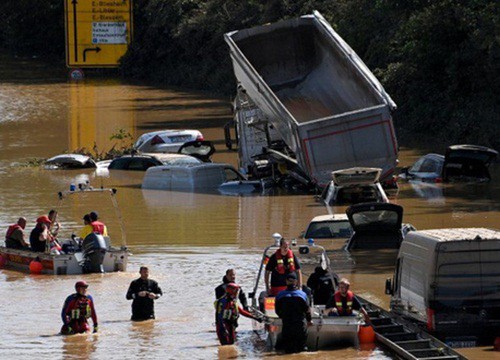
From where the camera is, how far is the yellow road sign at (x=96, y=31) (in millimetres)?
62000

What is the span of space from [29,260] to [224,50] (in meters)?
46.5

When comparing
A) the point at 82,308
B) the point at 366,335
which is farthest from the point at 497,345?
the point at 82,308

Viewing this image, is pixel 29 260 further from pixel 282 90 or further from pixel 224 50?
pixel 224 50

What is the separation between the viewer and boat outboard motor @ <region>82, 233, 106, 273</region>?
26250 millimetres

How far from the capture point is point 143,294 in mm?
21656

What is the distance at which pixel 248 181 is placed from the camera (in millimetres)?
40000

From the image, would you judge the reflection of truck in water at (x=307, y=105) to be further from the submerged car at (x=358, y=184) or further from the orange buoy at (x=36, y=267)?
the orange buoy at (x=36, y=267)

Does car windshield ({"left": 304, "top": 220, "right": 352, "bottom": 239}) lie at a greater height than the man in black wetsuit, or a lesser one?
greater

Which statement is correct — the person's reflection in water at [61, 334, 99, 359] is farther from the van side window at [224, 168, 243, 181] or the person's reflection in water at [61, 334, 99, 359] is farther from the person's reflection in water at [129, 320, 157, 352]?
the van side window at [224, 168, 243, 181]

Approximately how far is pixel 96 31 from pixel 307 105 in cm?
2161

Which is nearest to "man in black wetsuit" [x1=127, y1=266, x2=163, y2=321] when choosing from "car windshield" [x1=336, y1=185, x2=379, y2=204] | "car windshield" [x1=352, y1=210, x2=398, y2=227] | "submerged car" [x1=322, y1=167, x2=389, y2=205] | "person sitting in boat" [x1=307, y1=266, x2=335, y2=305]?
"person sitting in boat" [x1=307, y1=266, x2=335, y2=305]

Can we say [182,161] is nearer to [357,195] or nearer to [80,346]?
[357,195]

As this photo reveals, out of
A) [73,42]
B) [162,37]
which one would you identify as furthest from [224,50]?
[73,42]

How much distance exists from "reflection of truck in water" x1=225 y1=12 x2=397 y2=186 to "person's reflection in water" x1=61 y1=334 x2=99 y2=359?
643 inches
